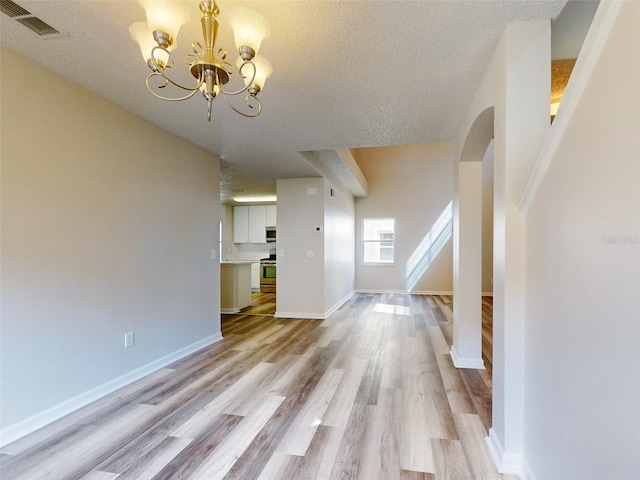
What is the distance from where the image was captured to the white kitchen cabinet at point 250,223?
8531 millimetres

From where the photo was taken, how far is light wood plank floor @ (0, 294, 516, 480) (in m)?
1.65

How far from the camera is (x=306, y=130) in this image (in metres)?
3.14

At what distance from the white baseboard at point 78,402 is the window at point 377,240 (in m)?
5.75

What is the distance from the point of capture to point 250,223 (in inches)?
339

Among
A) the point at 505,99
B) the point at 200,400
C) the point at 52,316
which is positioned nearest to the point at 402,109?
the point at 505,99

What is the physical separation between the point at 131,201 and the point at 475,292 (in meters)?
3.24

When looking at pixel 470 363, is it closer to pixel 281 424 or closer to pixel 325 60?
pixel 281 424

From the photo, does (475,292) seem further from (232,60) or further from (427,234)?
(427,234)

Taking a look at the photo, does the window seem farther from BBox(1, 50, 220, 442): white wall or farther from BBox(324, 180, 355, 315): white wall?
BBox(1, 50, 220, 442): white wall

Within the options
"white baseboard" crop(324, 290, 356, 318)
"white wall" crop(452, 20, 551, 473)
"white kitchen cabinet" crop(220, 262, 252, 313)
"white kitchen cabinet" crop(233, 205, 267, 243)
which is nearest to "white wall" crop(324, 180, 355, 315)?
"white baseboard" crop(324, 290, 356, 318)

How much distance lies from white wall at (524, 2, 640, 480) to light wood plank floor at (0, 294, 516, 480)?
64cm

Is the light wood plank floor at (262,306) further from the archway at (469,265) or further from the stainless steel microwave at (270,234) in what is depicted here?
the archway at (469,265)

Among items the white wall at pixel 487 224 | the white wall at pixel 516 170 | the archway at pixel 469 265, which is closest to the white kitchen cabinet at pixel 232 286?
the archway at pixel 469 265

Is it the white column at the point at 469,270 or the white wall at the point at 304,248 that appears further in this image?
the white wall at the point at 304,248
